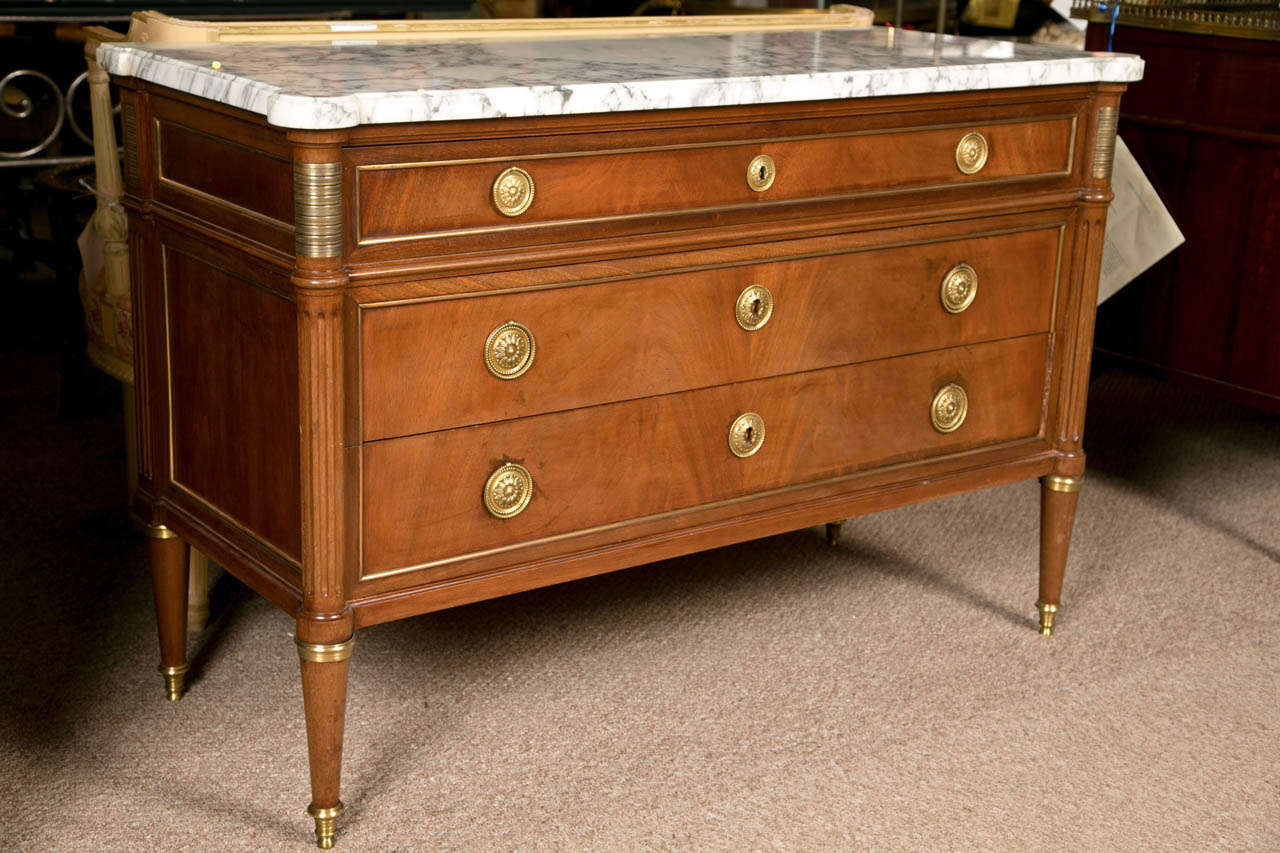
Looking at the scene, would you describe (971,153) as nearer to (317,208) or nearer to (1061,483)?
(1061,483)

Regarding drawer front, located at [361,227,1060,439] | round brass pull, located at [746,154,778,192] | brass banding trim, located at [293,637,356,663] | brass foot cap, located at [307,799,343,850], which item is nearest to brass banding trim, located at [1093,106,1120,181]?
drawer front, located at [361,227,1060,439]

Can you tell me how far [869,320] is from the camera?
7.63 feet

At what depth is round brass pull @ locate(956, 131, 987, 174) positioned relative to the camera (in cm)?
232

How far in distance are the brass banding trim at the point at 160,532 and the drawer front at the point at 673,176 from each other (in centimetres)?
72

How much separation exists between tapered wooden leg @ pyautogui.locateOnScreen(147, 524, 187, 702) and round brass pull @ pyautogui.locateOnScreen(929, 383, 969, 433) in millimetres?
1177

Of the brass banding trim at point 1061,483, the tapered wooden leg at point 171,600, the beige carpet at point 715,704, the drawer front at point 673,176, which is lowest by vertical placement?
the beige carpet at point 715,704

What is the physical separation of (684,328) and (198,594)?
103cm

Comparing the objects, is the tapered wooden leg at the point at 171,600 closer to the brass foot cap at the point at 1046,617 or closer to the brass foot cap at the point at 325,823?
the brass foot cap at the point at 325,823

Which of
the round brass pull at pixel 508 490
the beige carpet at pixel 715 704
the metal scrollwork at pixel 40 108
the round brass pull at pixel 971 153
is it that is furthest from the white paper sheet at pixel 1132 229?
the metal scrollwork at pixel 40 108

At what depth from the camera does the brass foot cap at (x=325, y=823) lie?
2.03 meters

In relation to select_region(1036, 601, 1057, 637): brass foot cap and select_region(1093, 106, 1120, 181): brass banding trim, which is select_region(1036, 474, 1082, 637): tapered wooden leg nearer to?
select_region(1036, 601, 1057, 637): brass foot cap

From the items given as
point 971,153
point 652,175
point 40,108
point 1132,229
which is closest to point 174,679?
point 652,175

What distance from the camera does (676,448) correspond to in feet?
7.15

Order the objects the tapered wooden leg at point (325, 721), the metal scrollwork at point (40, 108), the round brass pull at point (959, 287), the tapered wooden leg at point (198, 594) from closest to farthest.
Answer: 1. the tapered wooden leg at point (325, 721)
2. the round brass pull at point (959, 287)
3. the tapered wooden leg at point (198, 594)
4. the metal scrollwork at point (40, 108)
